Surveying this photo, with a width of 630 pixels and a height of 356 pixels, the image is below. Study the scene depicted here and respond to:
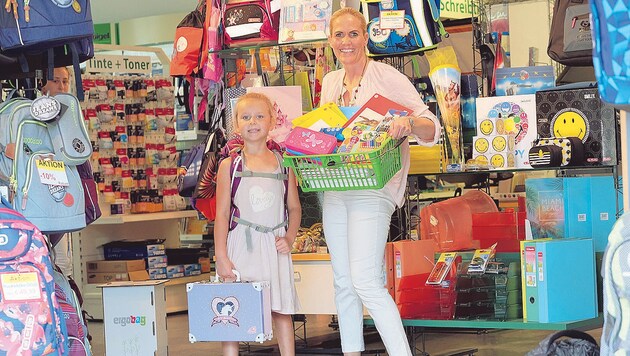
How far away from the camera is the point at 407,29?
576 centimetres

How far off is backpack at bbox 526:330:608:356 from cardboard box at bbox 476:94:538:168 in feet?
6.88

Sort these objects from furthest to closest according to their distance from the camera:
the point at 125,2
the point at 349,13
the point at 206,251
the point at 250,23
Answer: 1. the point at 125,2
2. the point at 206,251
3. the point at 250,23
4. the point at 349,13

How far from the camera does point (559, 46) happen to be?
5227mm

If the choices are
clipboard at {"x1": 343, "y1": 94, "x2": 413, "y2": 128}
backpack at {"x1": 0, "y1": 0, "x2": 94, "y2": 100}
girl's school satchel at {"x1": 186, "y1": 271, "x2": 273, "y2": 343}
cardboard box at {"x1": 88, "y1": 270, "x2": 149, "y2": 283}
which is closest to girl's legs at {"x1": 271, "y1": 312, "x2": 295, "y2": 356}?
girl's school satchel at {"x1": 186, "y1": 271, "x2": 273, "y2": 343}

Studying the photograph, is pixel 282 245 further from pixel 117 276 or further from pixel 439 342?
pixel 117 276

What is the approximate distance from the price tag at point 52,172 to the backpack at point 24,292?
69 cm

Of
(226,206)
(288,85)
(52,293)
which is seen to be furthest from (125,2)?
(52,293)

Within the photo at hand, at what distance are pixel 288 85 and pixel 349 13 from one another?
4.26 ft

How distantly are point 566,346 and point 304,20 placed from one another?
2858 millimetres

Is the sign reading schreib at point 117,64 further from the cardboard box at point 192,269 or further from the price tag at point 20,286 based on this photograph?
the price tag at point 20,286

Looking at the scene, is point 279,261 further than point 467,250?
No

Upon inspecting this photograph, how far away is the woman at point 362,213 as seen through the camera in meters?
4.86

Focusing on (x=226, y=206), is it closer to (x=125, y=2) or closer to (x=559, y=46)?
(x=559, y=46)

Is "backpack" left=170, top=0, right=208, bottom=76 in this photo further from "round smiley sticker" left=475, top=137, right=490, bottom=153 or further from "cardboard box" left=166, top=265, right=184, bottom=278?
"cardboard box" left=166, top=265, right=184, bottom=278
